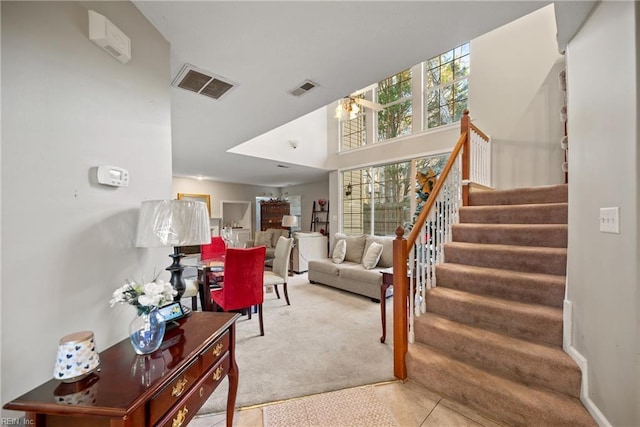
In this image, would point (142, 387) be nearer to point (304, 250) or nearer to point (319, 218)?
point (304, 250)

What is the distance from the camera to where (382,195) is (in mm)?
5812

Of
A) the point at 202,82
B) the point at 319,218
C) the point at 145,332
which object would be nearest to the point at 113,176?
the point at 145,332

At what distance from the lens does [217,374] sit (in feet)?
4.12

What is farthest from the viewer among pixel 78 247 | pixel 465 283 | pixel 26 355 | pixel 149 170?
pixel 465 283

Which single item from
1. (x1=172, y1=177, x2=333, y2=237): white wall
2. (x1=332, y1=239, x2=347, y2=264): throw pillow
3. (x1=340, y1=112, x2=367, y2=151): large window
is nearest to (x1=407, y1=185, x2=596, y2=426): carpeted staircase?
(x1=332, y1=239, x2=347, y2=264): throw pillow

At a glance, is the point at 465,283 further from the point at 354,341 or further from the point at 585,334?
the point at 354,341

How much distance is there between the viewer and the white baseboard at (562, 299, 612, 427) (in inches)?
52.8

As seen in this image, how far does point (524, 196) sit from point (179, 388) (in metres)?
3.59

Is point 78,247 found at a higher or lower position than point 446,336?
higher

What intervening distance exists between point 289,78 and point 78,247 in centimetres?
181

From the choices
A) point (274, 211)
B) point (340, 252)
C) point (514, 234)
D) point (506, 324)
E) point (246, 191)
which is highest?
point (246, 191)

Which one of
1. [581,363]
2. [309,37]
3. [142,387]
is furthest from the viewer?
[309,37]

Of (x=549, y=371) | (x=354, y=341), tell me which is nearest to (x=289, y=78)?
(x=354, y=341)

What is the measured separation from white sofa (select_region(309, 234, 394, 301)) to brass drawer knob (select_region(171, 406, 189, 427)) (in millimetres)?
2989
